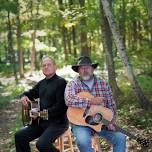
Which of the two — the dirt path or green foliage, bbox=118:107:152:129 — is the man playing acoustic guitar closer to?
the dirt path

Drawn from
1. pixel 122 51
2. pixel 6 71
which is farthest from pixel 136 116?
pixel 6 71

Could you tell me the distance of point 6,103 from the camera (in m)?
16.7

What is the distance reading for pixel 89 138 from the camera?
21.4ft

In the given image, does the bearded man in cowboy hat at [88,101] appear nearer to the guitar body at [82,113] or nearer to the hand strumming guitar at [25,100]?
the guitar body at [82,113]

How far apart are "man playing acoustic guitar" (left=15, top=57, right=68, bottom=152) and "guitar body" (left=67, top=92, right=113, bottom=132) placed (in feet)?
1.01

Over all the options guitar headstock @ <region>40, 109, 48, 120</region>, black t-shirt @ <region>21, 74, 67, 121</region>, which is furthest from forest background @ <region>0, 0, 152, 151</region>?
guitar headstock @ <region>40, 109, 48, 120</region>

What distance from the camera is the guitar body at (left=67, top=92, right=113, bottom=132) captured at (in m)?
6.61

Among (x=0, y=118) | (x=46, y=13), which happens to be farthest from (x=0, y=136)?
(x=46, y=13)

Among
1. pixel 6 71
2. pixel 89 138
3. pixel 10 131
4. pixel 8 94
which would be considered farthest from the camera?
pixel 6 71

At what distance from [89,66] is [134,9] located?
13.1 m

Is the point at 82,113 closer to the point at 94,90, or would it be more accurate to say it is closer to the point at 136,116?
the point at 94,90

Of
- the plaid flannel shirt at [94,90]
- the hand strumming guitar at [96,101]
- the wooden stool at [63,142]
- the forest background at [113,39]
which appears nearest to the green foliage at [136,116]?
the forest background at [113,39]

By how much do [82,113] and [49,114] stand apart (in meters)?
0.58

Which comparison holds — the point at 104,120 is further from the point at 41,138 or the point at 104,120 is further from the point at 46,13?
the point at 46,13
